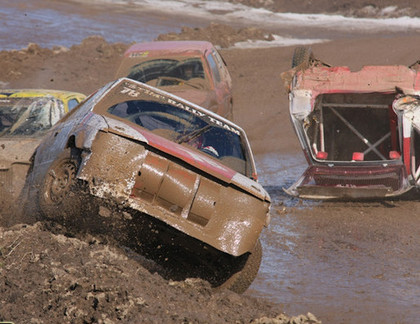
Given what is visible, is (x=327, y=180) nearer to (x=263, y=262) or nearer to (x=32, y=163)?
(x=263, y=262)

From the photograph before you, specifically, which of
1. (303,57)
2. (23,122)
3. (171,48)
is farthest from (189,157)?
(171,48)

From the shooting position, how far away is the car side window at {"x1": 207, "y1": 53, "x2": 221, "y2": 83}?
40.1 feet

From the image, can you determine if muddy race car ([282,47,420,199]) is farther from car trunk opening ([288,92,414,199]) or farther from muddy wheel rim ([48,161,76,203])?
muddy wheel rim ([48,161,76,203])

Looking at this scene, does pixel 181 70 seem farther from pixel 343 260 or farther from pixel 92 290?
pixel 92 290

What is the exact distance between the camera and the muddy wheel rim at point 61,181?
19.6 feet

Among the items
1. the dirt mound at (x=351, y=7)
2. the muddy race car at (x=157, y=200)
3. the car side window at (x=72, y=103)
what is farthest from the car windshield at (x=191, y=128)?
the dirt mound at (x=351, y=7)

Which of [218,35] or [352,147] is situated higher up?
[352,147]

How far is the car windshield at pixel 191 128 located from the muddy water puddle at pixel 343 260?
1.22 meters

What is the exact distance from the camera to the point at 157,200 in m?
5.91

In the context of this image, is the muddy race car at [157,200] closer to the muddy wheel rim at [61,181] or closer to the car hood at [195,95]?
the muddy wheel rim at [61,181]

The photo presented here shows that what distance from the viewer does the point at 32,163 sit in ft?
23.2

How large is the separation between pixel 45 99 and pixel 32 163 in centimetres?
200

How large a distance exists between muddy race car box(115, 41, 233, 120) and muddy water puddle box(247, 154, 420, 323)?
1.79 metres

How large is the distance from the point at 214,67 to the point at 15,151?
5496 mm
